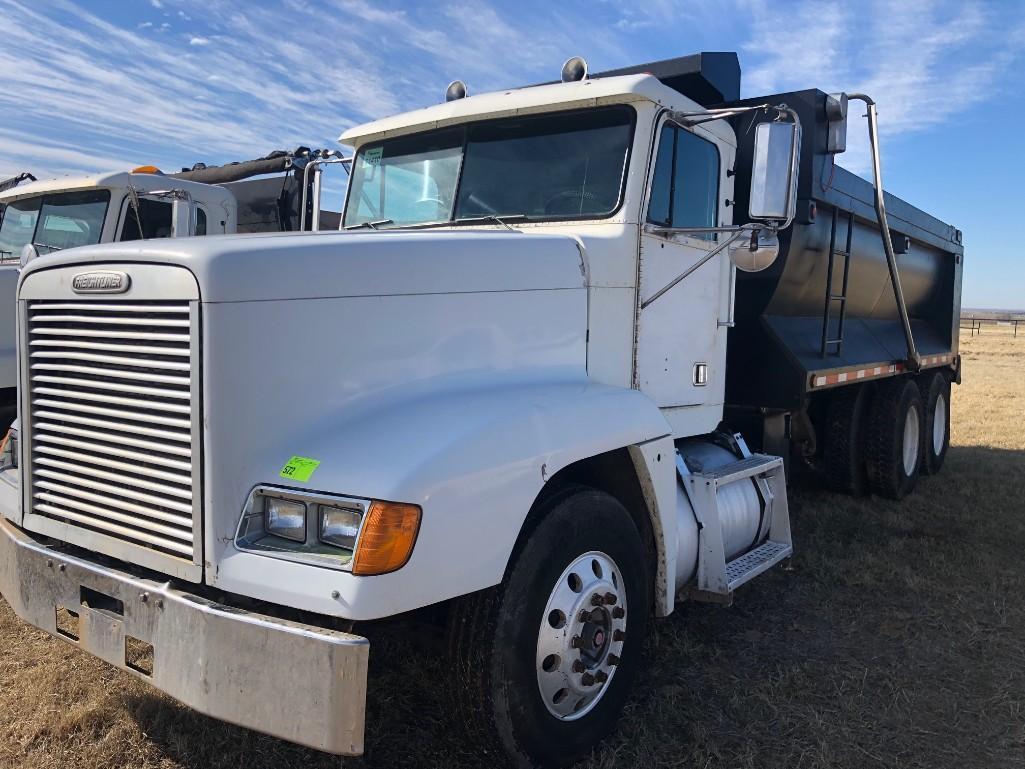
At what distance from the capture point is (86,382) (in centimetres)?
276

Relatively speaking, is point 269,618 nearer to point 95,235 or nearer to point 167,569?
point 167,569

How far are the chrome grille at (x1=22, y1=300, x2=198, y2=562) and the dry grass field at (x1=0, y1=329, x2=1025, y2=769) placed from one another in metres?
0.86

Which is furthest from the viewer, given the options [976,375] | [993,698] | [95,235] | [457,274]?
[976,375]

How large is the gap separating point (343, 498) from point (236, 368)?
1.67 feet

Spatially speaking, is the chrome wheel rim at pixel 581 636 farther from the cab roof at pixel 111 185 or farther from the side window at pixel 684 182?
the cab roof at pixel 111 185

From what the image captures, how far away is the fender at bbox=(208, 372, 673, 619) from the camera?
2244 mm

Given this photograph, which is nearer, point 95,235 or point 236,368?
point 236,368

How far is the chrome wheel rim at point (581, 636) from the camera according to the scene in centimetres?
285

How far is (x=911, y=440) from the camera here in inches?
305

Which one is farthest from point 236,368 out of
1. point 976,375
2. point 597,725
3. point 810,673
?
point 976,375

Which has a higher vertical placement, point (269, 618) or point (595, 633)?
point (269, 618)

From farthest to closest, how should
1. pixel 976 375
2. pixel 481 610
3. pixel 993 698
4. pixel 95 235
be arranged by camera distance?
pixel 976 375 → pixel 95 235 → pixel 993 698 → pixel 481 610

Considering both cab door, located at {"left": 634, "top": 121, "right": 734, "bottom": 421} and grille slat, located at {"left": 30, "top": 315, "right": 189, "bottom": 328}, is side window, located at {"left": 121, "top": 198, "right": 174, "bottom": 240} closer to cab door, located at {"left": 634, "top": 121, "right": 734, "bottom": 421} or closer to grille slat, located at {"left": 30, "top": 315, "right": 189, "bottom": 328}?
grille slat, located at {"left": 30, "top": 315, "right": 189, "bottom": 328}

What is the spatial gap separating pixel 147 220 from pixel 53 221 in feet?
3.20
